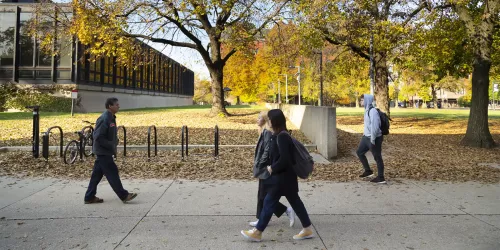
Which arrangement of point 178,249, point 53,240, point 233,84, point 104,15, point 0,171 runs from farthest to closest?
point 233,84 < point 104,15 < point 0,171 < point 53,240 < point 178,249

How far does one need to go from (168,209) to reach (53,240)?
1.61 meters

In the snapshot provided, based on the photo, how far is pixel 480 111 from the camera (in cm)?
1278

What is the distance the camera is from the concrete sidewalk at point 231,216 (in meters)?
4.16

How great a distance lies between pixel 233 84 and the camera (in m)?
43.0

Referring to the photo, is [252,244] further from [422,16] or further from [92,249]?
[422,16]

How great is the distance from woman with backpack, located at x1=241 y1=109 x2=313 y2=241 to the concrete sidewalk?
0.76 ft

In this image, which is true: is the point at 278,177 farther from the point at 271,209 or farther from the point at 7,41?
the point at 7,41

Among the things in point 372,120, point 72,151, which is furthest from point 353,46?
point 72,151

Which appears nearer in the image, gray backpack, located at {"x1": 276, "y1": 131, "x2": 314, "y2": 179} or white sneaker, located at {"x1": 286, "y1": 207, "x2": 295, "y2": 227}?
gray backpack, located at {"x1": 276, "y1": 131, "x2": 314, "y2": 179}

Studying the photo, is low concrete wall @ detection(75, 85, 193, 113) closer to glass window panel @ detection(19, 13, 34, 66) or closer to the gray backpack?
glass window panel @ detection(19, 13, 34, 66)

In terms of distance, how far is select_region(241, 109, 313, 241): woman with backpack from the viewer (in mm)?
4055

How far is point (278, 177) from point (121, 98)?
127 ft

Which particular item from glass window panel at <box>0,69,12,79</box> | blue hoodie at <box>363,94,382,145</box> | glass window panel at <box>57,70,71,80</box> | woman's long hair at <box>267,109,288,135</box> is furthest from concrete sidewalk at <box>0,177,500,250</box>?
glass window panel at <box>0,69,12,79</box>

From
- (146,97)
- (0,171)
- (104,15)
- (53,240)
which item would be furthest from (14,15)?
(53,240)
